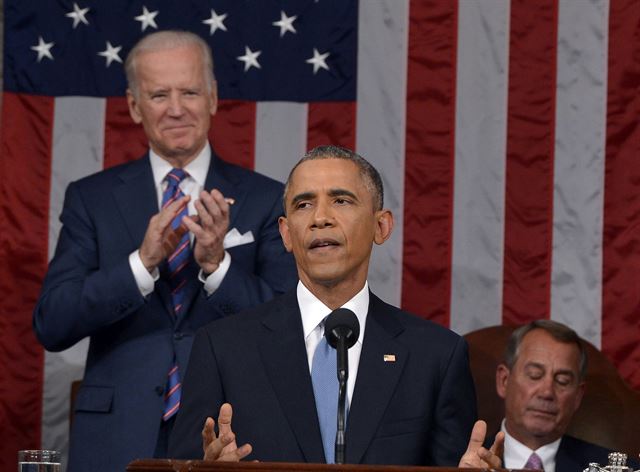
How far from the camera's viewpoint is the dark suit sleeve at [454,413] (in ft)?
10.9

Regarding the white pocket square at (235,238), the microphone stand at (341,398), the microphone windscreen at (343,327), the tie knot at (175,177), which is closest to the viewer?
the microphone stand at (341,398)

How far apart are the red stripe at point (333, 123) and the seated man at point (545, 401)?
3.69ft

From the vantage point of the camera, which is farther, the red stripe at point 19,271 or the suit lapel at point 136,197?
the red stripe at point 19,271

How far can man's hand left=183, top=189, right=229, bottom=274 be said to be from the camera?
4062mm

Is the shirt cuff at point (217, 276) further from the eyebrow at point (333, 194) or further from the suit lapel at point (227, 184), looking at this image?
the eyebrow at point (333, 194)

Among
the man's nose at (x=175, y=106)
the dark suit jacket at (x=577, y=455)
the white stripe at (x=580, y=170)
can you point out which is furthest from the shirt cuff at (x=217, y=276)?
the white stripe at (x=580, y=170)

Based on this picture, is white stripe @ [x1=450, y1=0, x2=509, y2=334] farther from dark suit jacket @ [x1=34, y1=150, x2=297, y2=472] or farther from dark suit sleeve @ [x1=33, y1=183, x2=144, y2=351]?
dark suit sleeve @ [x1=33, y1=183, x2=144, y2=351]

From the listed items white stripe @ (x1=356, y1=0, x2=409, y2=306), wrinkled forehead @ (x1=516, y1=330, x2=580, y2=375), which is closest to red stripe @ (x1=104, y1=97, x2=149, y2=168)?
white stripe @ (x1=356, y1=0, x2=409, y2=306)

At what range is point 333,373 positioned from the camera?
3.36 m

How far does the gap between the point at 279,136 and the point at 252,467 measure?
3.23 m

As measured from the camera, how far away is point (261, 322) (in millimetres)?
3445

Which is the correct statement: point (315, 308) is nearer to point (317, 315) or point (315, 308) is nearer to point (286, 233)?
point (317, 315)

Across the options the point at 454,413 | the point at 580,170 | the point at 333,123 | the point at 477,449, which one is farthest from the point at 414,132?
the point at 477,449

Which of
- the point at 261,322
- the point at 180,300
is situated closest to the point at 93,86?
the point at 180,300
